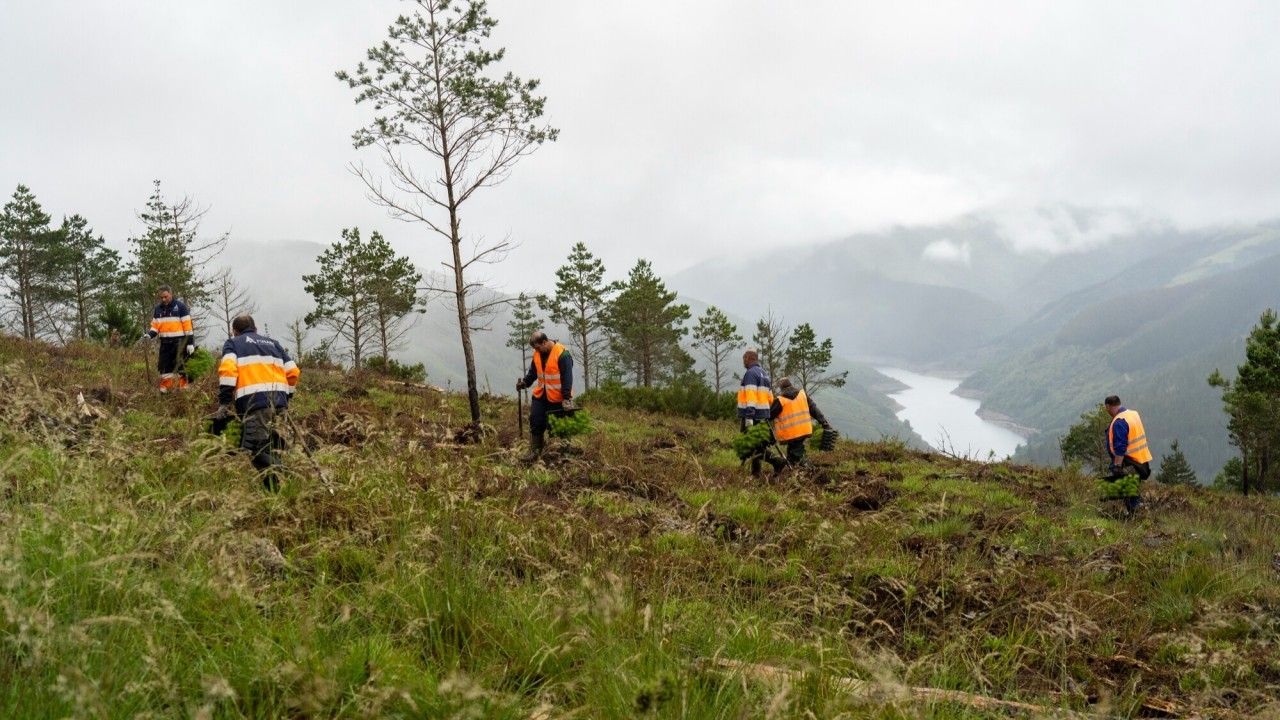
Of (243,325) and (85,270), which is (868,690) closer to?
(243,325)

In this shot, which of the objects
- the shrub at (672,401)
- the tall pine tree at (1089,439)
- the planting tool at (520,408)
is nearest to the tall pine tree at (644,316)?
the shrub at (672,401)

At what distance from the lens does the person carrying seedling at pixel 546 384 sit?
33.0ft

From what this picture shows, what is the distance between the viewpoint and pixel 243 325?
24.4 feet

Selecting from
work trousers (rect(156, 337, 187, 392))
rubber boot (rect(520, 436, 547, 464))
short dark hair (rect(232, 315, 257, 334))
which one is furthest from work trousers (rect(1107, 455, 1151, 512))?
work trousers (rect(156, 337, 187, 392))

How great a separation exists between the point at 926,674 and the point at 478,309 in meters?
12.5

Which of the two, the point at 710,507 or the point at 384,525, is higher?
the point at 384,525

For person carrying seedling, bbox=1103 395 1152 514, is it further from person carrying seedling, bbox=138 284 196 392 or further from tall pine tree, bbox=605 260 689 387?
tall pine tree, bbox=605 260 689 387

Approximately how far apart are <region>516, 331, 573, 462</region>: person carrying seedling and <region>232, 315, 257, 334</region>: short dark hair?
3.66 metres

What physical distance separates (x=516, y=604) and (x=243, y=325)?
607 centimetres

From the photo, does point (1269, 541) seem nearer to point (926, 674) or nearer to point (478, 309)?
point (926, 674)

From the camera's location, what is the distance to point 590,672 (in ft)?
8.19

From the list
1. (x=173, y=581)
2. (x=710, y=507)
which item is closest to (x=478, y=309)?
(x=710, y=507)

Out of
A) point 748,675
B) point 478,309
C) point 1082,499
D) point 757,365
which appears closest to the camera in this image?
point 748,675

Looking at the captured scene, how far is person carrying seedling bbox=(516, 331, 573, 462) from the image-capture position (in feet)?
33.0
